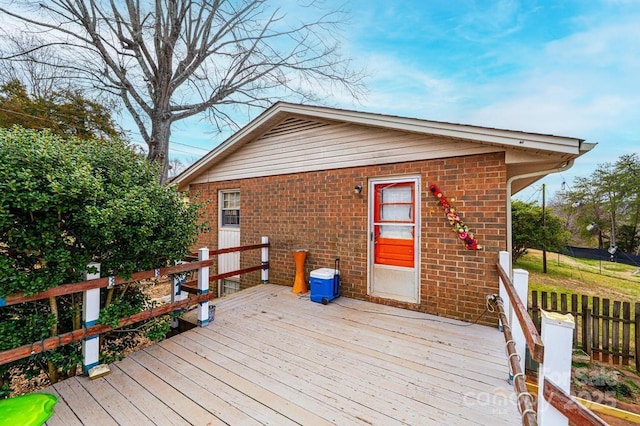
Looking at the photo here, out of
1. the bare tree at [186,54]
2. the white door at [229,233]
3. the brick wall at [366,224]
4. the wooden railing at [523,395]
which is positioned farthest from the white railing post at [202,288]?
the bare tree at [186,54]

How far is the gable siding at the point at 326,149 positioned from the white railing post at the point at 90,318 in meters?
3.99

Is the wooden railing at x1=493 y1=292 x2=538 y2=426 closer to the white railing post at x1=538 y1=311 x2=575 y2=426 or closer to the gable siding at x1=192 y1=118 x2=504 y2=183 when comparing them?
the white railing post at x1=538 y1=311 x2=575 y2=426

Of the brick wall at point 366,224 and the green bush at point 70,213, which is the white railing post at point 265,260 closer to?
the brick wall at point 366,224

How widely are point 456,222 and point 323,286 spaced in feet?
8.07

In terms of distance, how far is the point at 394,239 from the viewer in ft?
15.4

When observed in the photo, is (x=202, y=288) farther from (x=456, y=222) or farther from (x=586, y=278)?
(x=586, y=278)

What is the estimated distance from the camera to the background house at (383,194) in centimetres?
383

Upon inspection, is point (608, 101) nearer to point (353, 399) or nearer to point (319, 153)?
point (319, 153)

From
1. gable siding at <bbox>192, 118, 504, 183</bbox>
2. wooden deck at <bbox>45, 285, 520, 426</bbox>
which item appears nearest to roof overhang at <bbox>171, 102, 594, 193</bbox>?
gable siding at <bbox>192, 118, 504, 183</bbox>

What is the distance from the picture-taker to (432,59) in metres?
8.57

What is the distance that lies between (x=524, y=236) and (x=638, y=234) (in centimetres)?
1055

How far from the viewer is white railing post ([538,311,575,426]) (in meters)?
1.29

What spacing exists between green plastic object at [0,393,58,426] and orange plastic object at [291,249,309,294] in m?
3.61

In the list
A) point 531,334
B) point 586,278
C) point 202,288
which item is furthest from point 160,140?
point 586,278
